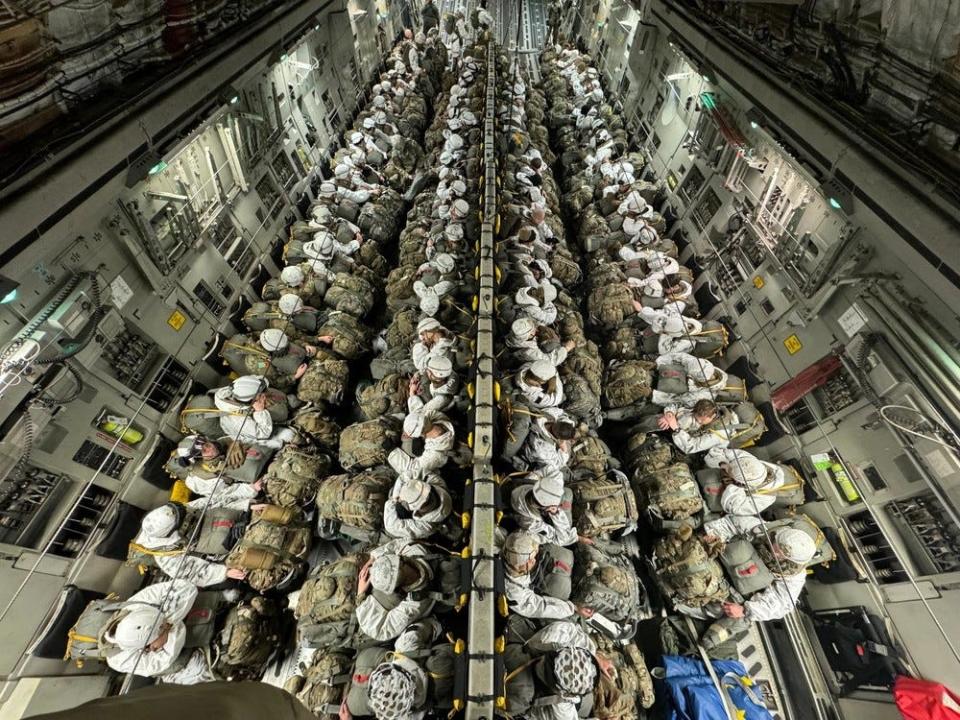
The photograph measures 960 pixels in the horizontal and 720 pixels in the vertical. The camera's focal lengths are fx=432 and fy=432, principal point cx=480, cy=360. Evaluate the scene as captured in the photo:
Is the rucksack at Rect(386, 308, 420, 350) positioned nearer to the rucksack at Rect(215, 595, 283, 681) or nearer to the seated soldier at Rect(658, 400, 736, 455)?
the rucksack at Rect(215, 595, 283, 681)

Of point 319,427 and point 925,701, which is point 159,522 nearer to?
point 319,427

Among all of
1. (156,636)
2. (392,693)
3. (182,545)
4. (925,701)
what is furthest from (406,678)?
(925,701)

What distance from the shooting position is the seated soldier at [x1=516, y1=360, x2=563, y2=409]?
4.48 metres

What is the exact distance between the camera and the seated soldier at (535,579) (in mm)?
A: 3434

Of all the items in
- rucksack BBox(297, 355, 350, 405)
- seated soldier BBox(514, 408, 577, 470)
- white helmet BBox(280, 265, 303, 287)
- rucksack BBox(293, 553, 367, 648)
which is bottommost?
rucksack BBox(293, 553, 367, 648)

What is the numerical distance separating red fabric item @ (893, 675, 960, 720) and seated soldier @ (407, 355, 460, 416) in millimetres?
4396

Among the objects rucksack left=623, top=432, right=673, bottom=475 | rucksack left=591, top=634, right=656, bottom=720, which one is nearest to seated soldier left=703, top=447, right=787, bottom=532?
rucksack left=623, top=432, right=673, bottom=475

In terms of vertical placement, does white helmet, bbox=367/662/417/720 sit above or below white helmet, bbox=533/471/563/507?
below

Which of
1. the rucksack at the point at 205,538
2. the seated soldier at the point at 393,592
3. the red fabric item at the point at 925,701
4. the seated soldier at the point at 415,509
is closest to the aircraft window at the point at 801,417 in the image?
the red fabric item at the point at 925,701

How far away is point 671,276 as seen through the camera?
255 inches

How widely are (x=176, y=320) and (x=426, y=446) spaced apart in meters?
3.61

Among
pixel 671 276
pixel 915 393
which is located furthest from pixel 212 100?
pixel 915 393

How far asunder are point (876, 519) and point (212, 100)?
8597mm

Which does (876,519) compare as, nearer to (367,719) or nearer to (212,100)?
(367,719)
